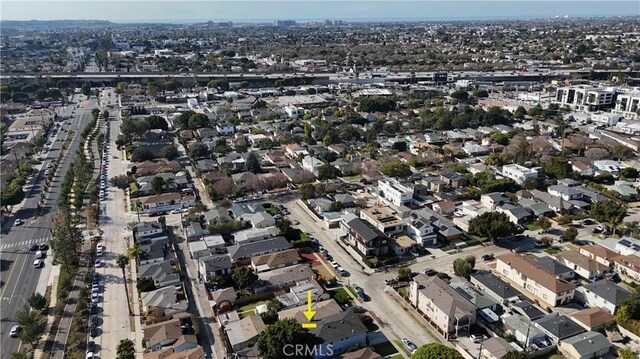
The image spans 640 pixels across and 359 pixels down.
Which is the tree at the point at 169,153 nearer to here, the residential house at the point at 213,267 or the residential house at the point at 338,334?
the residential house at the point at 213,267

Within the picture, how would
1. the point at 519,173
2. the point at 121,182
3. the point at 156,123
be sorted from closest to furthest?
the point at 121,182, the point at 519,173, the point at 156,123

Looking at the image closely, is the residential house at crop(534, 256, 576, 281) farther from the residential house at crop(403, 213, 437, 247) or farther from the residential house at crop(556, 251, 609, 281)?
the residential house at crop(403, 213, 437, 247)

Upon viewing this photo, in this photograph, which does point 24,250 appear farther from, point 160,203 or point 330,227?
point 330,227

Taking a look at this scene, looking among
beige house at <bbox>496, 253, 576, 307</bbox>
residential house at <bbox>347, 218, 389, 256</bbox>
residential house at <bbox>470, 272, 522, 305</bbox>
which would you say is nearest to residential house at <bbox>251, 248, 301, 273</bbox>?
residential house at <bbox>347, 218, 389, 256</bbox>

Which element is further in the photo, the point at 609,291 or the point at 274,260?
the point at 274,260

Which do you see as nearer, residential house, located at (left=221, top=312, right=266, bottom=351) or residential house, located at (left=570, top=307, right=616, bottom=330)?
residential house, located at (left=221, top=312, right=266, bottom=351)

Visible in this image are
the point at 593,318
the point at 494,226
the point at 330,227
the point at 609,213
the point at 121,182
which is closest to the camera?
the point at 593,318

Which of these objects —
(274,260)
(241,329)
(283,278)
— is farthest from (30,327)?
(274,260)

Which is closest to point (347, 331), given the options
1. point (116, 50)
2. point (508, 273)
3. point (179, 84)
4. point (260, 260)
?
point (260, 260)
